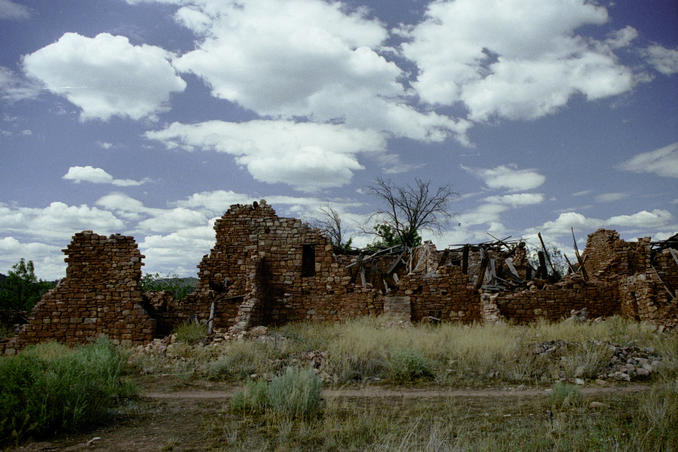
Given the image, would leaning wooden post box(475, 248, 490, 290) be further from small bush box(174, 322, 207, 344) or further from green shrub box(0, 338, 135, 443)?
green shrub box(0, 338, 135, 443)

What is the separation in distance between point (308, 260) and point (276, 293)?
156cm

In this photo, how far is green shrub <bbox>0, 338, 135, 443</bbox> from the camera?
5.56 metres

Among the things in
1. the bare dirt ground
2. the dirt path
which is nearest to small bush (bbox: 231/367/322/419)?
the bare dirt ground

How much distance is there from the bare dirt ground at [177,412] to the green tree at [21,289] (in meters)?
14.9

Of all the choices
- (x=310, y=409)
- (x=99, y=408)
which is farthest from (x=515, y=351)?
(x=99, y=408)

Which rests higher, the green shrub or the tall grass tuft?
the green shrub

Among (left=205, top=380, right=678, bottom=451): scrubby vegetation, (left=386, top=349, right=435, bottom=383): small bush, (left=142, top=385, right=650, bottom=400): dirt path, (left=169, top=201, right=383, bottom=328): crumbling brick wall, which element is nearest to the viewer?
(left=205, top=380, right=678, bottom=451): scrubby vegetation

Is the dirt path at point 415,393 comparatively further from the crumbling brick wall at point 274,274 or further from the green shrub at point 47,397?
the crumbling brick wall at point 274,274

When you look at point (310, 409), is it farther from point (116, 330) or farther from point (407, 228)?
point (407, 228)

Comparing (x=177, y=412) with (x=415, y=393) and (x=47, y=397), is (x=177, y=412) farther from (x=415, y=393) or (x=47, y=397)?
(x=415, y=393)

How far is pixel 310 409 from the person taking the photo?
642 cm

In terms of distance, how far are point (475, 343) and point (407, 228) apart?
21554mm

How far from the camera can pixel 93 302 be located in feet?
46.0

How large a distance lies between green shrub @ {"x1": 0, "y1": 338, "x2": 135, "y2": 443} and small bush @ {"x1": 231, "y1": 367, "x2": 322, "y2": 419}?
6.40ft
